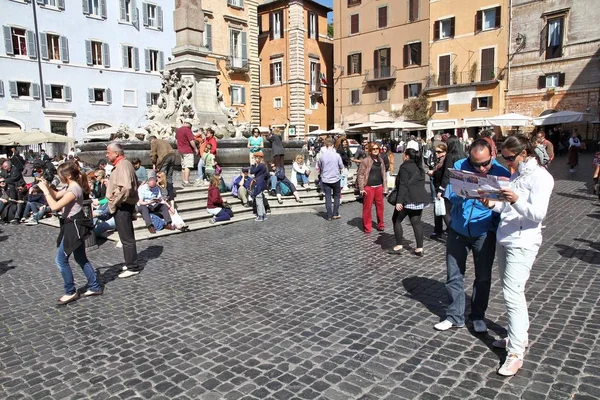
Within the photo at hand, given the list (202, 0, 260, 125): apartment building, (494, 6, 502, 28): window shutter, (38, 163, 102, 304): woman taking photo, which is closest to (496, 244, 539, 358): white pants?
(38, 163, 102, 304): woman taking photo

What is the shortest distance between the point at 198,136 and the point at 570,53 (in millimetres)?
28864

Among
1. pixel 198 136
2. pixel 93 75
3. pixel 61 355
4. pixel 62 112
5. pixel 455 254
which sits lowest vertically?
pixel 61 355

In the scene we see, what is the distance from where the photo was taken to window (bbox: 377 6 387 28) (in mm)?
38656

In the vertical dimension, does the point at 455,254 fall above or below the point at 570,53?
below

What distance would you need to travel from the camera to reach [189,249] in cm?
785

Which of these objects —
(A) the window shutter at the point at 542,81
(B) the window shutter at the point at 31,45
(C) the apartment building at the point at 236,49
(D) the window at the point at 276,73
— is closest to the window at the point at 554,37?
(A) the window shutter at the point at 542,81

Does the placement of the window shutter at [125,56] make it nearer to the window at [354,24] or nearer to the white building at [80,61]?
the white building at [80,61]

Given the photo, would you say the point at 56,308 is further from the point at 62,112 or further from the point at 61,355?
the point at 62,112

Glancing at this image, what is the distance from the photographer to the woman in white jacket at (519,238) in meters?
3.41

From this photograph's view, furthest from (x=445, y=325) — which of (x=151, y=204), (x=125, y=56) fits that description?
(x=125, y=56)

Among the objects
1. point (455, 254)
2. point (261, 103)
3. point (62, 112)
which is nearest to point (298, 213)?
point (455, 254)

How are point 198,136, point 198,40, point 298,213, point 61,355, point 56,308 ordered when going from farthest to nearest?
point 198,40
point 198,136
point 298,213
point 56,308
point 61,355

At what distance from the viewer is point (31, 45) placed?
1115 inches

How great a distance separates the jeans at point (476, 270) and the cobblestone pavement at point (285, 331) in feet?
0.73
